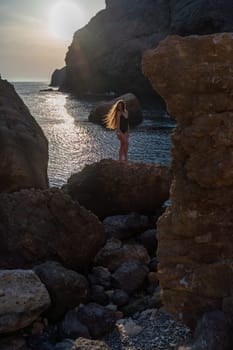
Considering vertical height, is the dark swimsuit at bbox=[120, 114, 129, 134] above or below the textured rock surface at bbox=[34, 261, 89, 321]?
above

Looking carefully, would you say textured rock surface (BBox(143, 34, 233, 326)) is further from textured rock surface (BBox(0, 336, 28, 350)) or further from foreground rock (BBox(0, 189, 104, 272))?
foreground rock (BBox(0, 189, 104, 272))

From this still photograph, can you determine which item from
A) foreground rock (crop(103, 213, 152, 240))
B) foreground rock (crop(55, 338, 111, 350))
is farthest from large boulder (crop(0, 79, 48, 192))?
foreground rock (crop(55, 338, 111, 350))

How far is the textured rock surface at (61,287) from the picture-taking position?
9.61 m

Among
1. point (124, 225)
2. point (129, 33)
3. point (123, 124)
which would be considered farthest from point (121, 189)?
point (129, 33)

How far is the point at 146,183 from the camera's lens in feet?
54.0

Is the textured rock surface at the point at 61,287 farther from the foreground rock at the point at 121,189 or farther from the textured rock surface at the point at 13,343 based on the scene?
the foreground rock at the point at 121,189

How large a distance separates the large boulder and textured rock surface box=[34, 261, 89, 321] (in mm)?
5814

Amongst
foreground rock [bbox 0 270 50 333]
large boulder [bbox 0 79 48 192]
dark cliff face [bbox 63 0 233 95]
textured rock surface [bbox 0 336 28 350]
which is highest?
dark cliff face [bbox 63 0 233 95]

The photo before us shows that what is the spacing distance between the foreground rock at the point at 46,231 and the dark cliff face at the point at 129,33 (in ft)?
239

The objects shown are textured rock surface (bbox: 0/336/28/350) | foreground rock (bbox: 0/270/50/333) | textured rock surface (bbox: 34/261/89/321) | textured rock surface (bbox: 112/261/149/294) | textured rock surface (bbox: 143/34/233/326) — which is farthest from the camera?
textured rock surface (bbox: 112/261/149/294)

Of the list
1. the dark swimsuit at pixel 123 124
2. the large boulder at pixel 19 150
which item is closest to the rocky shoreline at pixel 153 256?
the large boulder at pixel 19 150

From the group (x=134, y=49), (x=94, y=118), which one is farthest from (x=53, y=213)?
(x=134, y=49)

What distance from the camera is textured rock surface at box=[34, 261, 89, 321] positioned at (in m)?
9.61

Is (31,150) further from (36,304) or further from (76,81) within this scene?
(76,81)
